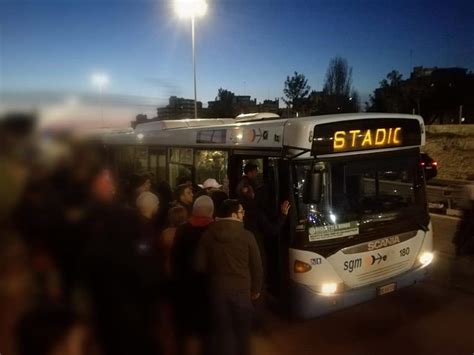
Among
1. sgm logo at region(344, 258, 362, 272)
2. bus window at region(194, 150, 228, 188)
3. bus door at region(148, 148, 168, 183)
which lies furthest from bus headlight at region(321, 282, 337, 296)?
bus door at region(148, 148, 168, 183)

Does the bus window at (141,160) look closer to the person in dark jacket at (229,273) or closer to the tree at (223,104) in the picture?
the person in dark jacket at (229,273)

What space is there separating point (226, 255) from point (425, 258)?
11.5 ft

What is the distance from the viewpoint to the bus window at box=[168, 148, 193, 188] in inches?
345

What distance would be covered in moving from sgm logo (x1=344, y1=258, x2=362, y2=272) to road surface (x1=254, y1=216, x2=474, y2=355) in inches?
34.4

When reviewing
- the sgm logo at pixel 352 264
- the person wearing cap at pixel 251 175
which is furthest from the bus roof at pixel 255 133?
the sgm logo at pixel 352 264

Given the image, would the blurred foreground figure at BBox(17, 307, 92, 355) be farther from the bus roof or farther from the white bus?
the bus roof

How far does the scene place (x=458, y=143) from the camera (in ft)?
95.1

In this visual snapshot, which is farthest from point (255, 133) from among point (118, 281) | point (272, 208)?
point (118, 281)

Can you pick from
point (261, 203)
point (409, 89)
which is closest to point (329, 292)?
point (261, 203)

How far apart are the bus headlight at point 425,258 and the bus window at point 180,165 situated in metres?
4.43

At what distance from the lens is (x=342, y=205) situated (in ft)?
18.6

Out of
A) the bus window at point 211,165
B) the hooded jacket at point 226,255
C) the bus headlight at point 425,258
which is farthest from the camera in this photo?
the bus window at point 211,165

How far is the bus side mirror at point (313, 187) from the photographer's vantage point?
5227 millimetres

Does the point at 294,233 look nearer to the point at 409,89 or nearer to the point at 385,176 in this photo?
the point at 385,176
